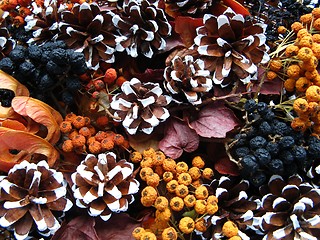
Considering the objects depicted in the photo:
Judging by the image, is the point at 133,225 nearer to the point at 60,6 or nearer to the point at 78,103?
the point at 78,103

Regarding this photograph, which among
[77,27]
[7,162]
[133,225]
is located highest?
[77,27]

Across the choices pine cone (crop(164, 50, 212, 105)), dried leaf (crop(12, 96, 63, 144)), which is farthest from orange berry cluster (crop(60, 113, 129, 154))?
pine cone (crop(164, 50, 212, 105))

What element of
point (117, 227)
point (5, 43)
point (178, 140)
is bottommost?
point (117, 227)

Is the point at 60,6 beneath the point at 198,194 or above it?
above

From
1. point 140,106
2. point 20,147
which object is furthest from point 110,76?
point 20,147

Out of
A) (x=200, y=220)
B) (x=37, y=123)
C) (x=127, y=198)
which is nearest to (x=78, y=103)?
(x=37, y=123)

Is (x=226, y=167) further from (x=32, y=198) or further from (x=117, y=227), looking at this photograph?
(x=32, y=198)

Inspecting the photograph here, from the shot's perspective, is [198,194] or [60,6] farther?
[60,6]
